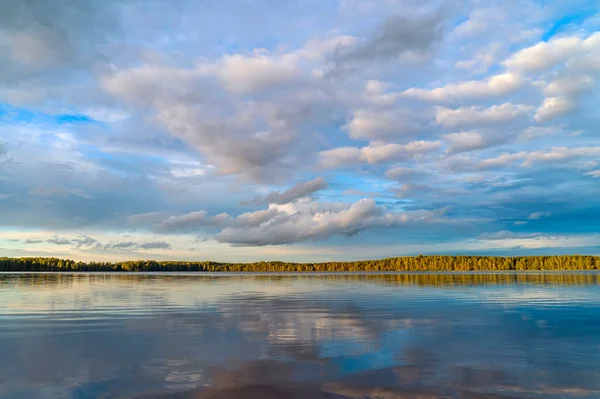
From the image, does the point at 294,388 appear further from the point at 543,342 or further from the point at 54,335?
the point at 54,335

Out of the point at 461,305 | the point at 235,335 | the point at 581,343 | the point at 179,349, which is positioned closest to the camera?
the point at 179,349

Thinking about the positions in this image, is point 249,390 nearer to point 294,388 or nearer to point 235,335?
point 294,388

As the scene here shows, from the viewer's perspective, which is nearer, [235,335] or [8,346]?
[8,346]

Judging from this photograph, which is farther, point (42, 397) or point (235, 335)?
point (235, 335)

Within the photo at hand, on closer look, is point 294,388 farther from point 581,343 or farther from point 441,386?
point 581,343

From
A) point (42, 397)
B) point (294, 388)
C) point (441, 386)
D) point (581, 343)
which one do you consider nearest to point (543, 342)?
point (581, 343)

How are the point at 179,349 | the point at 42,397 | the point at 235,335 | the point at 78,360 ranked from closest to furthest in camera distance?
the point at 42,397
the point at 78,360
the point at 179,349
the point at 235,335

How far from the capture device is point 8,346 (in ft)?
63.8

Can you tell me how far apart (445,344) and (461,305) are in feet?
63.1

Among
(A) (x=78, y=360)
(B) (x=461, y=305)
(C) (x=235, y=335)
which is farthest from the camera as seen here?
(B) (x=461, y=305)

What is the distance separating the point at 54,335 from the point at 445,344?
20687 mm

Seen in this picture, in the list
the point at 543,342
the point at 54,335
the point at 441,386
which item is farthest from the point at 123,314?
the point at 543,342

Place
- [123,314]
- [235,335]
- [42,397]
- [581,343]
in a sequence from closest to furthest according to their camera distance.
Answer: [42,397] → [581,343] → [235,335] → [123,314]

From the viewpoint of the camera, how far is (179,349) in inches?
733
